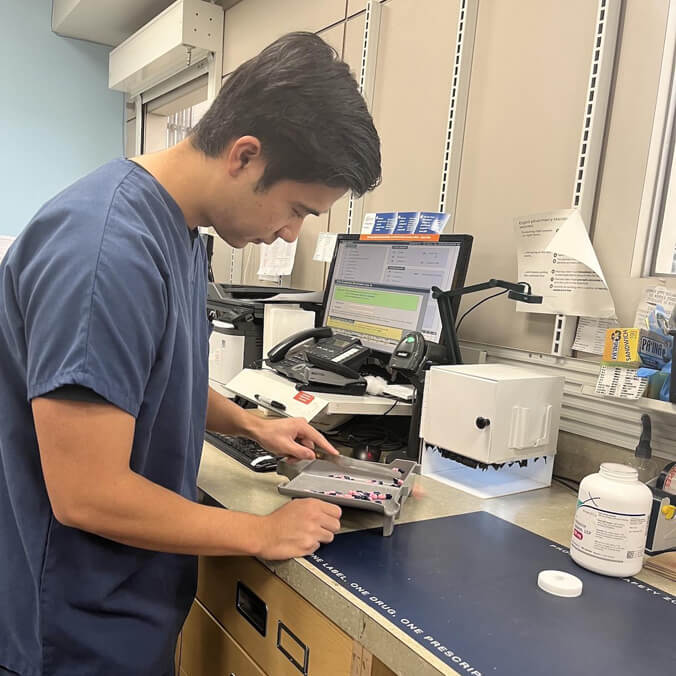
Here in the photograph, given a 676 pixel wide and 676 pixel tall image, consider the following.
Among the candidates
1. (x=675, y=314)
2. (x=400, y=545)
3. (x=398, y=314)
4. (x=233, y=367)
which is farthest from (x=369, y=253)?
(x=400, y=545)

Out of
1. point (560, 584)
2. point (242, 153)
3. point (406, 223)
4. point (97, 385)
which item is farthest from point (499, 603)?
point (406, 223)

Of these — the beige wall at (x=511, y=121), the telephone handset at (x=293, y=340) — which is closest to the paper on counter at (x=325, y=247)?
the beige wall at (x=511, y=121)

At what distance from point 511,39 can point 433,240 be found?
1.73ft

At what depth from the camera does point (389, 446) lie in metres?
1.35

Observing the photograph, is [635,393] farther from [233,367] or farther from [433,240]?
[233,367]

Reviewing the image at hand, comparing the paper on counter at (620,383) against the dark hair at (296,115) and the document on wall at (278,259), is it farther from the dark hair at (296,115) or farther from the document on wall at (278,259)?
the document on wall at (278,259)

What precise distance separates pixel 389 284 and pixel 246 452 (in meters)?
0.56

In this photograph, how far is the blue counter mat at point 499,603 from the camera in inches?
25.1

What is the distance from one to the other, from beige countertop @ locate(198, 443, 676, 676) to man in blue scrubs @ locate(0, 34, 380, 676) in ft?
0.24

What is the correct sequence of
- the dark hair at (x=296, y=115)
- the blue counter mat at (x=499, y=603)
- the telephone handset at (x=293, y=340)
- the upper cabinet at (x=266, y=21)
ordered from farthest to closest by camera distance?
the upper cabinet at (x=266, y=21), the telephone handset at (x=293, y=340), the dark hair at (x=296, y=115), the blue counter mat at (x=499, y=603)

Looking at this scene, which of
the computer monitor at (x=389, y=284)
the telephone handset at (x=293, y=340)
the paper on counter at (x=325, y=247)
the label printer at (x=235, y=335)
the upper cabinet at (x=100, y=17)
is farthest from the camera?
the upper cabinet at (x=100, y=17)

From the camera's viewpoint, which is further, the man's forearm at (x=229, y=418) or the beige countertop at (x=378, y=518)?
the man's forearm at (x=229, y=418)

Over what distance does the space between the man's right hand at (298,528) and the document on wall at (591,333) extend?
667 millimetres

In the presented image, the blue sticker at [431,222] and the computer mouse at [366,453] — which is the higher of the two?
the blue sticker at [431,222]
